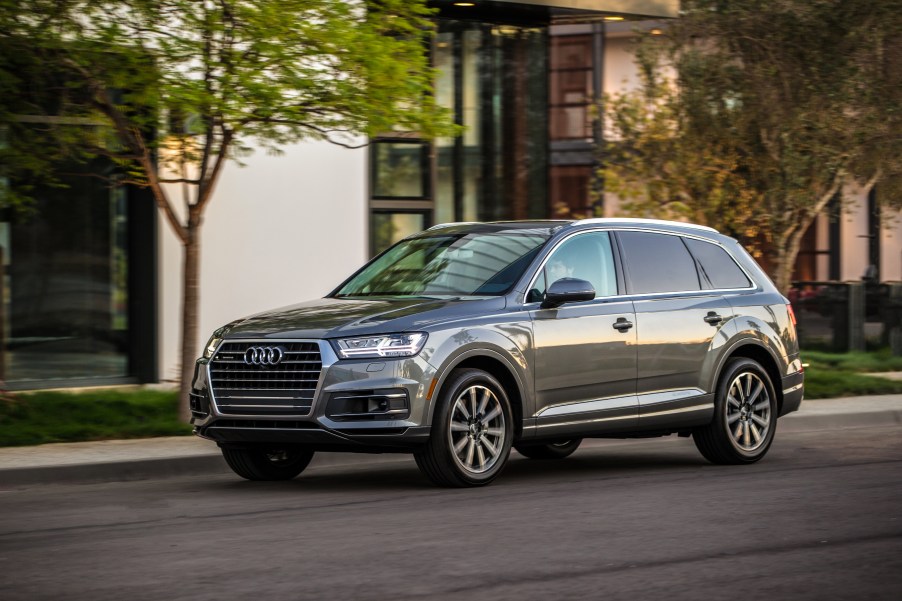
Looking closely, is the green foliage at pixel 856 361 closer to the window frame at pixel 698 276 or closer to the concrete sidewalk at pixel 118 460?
the concrete sidewalk at pixel 118 460

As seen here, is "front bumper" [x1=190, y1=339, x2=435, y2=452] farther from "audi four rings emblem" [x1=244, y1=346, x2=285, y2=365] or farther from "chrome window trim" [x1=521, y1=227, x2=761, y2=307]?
"chrome window trim" [x1=521, y1=227, x2=761, y2=307]

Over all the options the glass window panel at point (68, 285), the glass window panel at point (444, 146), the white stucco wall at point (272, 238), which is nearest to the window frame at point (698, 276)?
the white stucco wall at point (272, 238)

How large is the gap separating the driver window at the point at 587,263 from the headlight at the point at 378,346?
1.36m

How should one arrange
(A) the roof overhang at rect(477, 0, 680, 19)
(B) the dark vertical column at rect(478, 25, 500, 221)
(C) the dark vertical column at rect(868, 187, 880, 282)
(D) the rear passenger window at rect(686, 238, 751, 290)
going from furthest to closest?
(C) the dark vertical column at rect(868, 187, 880, 282), (B) the dark vertical column at rect(478, 25, 500, 221), (A) the roof overhang at rect(477, 0, 680, 19), (D) the rear passenger window at rect(686, 238, 751, 290)

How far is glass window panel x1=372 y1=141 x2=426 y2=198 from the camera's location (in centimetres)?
1952

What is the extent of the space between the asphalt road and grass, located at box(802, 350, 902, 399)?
6435mm

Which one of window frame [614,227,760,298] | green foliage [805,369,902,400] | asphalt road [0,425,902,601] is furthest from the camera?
green foliage [805,369,902,400]

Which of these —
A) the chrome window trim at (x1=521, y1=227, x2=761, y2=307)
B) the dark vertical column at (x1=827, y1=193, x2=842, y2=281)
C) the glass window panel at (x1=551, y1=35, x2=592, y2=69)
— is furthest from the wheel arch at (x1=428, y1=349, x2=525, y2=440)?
the glass window panel at (x1=551, y1=35, x2=592, y2=69)

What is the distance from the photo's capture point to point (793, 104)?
1820 centimetres

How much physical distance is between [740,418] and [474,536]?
4247mm

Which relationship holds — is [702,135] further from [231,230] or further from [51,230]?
[51,230]

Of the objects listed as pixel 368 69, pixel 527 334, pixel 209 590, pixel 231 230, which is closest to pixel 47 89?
pixel 368 69

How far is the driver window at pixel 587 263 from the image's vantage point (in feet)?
34.4

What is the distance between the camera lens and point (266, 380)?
9.59m
